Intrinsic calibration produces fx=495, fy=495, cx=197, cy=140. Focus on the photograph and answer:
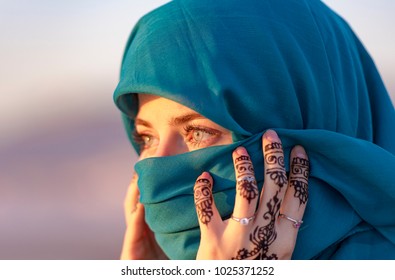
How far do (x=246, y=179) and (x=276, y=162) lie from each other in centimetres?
8

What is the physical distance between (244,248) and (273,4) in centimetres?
64

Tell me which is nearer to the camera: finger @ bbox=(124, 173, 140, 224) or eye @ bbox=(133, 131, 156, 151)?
eye @ bbox=(133, 131, 156, 151)

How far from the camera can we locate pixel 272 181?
3.91ft

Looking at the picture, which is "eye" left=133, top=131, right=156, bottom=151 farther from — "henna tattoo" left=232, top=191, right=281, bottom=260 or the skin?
"henna tattoo" left=232, top=191, right=281, bottom=260

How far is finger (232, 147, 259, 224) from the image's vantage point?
46.1 inches

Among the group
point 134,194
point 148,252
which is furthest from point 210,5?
point 148,252

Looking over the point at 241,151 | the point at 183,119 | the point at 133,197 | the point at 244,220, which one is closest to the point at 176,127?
the point at 183,119

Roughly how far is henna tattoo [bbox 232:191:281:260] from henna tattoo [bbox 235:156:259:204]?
5 centimetres

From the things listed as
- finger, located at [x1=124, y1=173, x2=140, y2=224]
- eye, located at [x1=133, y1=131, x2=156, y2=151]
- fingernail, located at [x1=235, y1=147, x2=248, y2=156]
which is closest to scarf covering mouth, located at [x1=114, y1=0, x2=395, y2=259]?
fingernail, located at [x1=235, y1=147, x2=248, y2=156]

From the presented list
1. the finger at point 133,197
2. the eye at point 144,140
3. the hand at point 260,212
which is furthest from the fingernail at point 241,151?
the finger at point 133,197

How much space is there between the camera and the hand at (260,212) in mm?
1181

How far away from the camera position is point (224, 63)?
123cm
